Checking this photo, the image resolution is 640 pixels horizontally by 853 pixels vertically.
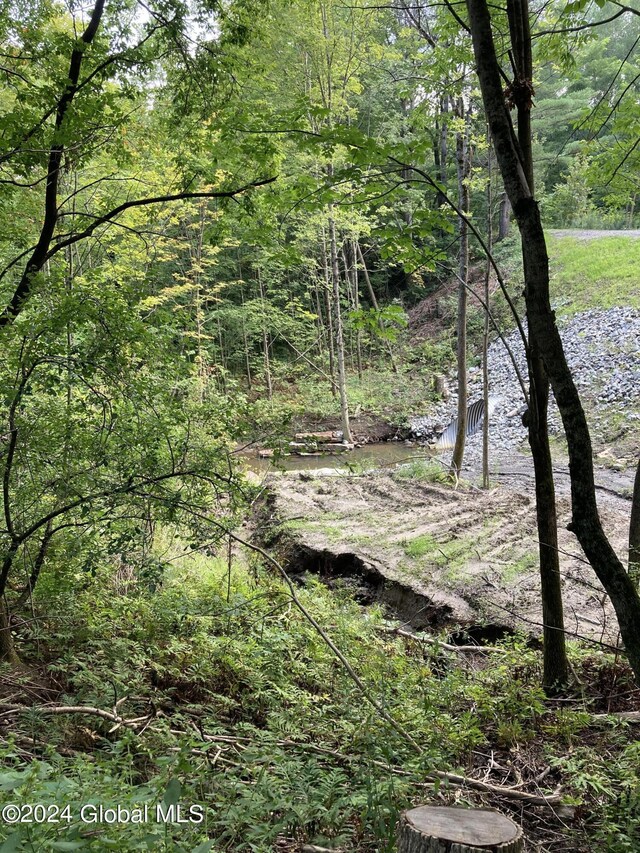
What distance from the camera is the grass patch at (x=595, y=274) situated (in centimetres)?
1722

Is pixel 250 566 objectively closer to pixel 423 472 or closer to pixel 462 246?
pixel 423 472

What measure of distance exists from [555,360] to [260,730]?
2.34 m

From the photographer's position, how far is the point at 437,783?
6.66 feet

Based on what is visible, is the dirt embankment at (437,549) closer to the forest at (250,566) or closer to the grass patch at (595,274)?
the forest at (250,566)

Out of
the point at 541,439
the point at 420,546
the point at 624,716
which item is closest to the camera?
the point at 624,716

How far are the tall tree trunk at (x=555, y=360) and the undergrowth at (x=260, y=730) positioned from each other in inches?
34.8

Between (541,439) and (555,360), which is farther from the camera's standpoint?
(541,439)

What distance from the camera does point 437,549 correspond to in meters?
6.62

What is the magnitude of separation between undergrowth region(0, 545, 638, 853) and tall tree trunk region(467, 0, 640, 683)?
885 mm

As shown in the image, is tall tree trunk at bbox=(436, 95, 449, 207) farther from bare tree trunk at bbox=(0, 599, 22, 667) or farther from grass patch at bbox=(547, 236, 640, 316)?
grass patch at bbox=(547, 236, 640, 316)

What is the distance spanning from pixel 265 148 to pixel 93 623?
3.66 meters

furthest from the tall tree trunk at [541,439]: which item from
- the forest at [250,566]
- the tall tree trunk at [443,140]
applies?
the tall tree trunk at [443,140]

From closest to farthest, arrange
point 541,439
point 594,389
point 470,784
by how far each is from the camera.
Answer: point 470,784, point 541,439, point 594,389

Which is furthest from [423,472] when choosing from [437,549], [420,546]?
[437,549]
